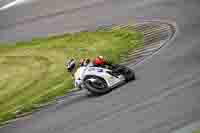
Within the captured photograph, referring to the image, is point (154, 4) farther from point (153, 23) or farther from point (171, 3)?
point (153, 23)

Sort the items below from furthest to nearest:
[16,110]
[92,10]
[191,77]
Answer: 1. [92,10]
2. [16,110]
3. [191,77]

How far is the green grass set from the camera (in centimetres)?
2225

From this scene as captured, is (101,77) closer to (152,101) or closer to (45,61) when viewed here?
(152,101)

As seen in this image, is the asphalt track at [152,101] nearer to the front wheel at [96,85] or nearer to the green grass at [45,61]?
the front wheel at [96,85]

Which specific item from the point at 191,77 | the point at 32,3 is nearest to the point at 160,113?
the point at 191,77

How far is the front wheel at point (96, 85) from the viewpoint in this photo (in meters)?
19.7

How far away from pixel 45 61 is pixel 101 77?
7.80 m

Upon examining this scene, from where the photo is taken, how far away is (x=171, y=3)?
1119 inches

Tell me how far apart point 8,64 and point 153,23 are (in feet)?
27.2

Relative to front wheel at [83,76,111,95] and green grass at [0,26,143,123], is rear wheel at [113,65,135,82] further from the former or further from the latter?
green grass at [0,26,143,123]

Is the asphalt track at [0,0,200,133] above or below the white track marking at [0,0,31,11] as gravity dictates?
below

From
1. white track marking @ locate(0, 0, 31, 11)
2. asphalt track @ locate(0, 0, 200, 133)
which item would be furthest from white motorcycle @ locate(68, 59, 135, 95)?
white track marking @ locate(0, 0, 31, 11)

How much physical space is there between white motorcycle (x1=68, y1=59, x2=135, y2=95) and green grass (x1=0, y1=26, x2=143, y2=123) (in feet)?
6.79

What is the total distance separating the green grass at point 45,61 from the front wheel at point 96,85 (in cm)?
213
